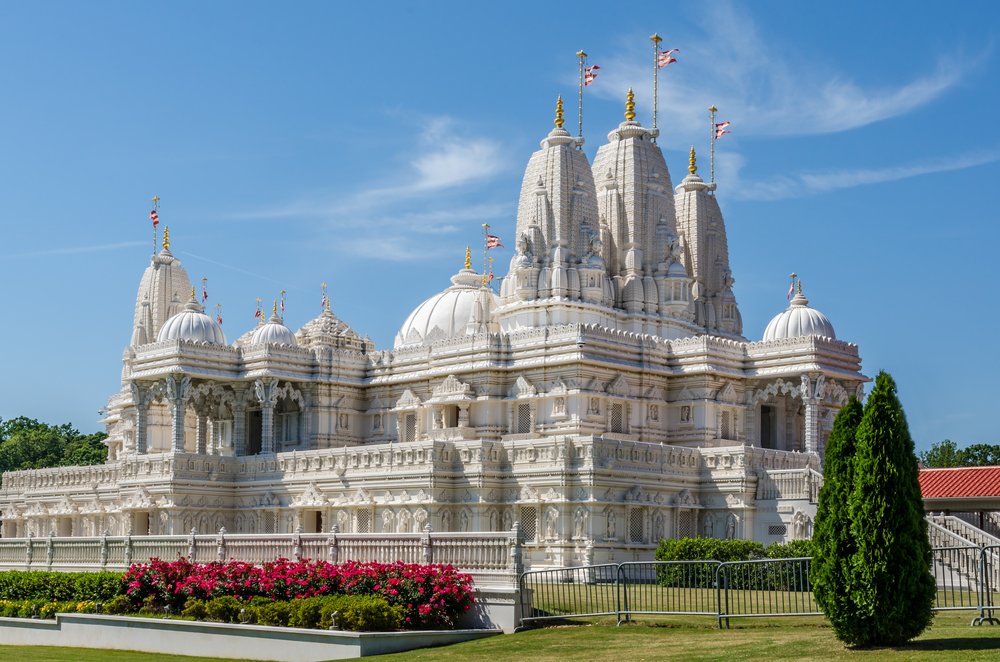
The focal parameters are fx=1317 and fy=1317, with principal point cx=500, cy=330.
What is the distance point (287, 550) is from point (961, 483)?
21948 mm

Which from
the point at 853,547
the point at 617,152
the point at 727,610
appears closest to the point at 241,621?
the point at 727,610

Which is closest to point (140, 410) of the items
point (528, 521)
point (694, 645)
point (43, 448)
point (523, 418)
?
point (523, 418)

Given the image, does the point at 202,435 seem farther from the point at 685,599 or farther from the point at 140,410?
the point at 685,599

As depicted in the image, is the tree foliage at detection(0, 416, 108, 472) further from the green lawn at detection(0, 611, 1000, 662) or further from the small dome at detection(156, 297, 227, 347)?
the green lawn at detection(0, 611, 1000, 662)

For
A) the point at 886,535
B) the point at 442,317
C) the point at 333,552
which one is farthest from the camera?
the point at 442,317

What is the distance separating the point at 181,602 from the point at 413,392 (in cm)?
2466

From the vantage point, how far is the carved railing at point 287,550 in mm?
27734

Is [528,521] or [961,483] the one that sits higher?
[961,483]

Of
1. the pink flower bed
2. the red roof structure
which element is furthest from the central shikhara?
the pink flower bed

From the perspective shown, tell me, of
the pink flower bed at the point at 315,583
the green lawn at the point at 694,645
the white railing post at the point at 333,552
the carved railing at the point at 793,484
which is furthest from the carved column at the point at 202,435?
the green lawn at the point at 694,645

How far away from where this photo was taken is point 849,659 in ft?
64.6

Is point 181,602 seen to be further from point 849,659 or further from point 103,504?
point 103,504

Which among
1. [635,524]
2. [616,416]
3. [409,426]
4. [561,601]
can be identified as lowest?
[561,601]

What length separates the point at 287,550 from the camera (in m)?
32.2
